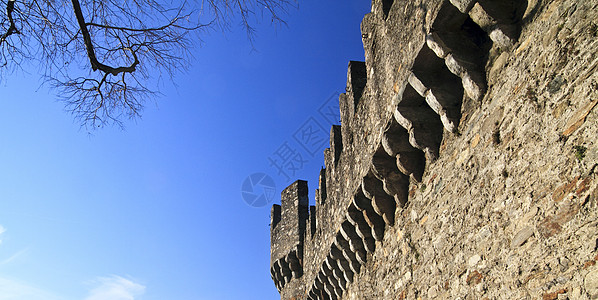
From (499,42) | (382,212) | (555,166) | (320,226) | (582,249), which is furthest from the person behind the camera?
(320,226)

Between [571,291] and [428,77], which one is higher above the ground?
[428,77]

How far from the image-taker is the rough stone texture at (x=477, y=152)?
202 centimetres

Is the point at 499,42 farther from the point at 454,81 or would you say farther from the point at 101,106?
the point at 101,106

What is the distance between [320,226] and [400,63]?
4081 millimetres

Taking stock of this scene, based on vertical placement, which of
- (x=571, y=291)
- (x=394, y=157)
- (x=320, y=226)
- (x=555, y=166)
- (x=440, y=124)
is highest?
(x=320, y=226)

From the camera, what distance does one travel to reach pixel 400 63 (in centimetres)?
375

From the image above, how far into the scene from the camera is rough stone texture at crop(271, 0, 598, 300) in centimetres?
202

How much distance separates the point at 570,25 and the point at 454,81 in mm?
1109

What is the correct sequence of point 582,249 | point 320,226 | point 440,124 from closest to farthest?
point 582,249 < point 440,124 < point 320,226

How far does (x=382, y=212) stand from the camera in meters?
4.50

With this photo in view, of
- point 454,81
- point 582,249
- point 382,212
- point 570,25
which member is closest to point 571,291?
point 582,249

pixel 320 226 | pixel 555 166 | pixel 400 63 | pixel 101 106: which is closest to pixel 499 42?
pixel 555 166

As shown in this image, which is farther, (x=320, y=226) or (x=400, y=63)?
(x=320, y=226)

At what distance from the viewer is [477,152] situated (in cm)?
285
